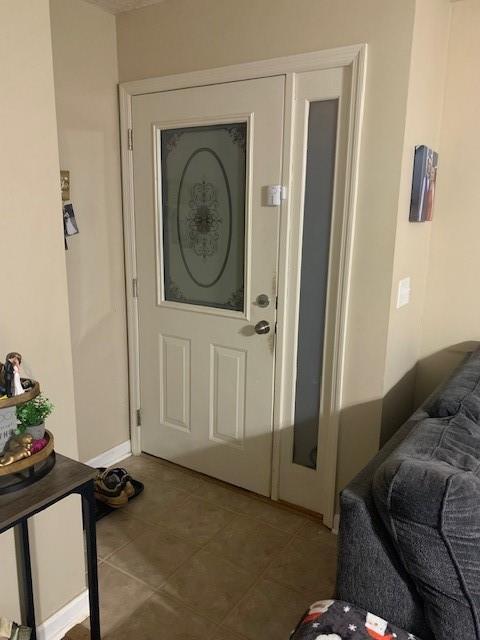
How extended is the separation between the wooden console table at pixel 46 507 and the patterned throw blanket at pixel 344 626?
1.97 feet

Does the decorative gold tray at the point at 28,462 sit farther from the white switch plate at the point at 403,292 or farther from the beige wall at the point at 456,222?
the beige wall at the point at 456,222

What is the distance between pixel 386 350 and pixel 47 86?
5.14 feet

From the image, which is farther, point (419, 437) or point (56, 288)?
point (56, 288)

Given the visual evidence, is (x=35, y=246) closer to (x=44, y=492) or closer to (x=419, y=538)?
(x=44, y=492)

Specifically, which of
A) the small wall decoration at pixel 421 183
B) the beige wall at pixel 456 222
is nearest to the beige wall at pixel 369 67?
the small wall decoration at pixel 421 183

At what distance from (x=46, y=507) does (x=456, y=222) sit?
6.89 ft

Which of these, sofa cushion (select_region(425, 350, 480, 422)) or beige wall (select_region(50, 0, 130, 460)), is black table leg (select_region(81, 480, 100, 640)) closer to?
sofa cushion (select_region(425, 350, 480, 422))

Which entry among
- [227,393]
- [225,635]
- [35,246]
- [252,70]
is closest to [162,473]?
[227,393]

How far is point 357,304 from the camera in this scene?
211 centimetres

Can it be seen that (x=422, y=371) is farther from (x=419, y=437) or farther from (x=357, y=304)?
(x=419, y=437)

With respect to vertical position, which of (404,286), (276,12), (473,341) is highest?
(276,12)

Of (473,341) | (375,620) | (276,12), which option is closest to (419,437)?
(375,620)

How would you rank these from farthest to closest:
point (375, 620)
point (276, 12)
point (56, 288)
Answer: point (276, 12), point (56, 288), point (375, 620)

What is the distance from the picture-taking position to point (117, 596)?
1934 millimetres
